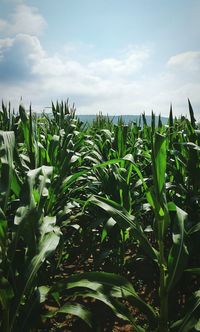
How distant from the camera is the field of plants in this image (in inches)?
35.7

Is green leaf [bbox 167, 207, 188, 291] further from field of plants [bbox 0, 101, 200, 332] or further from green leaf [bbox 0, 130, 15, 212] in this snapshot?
green leaf [bbox 0, 130, 15, 212]

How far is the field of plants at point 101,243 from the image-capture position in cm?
91

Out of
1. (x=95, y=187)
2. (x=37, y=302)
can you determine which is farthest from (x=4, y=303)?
(x=95, y=187)

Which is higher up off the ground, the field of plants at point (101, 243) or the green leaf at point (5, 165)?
the green leaf at point (5, 165)

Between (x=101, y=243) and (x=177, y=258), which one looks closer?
(x=177, y=258)

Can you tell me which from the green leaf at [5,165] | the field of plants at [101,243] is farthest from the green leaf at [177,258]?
the green leaf at [5,165]

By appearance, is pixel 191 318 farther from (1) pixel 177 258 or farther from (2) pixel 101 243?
(2) pixel 101 243

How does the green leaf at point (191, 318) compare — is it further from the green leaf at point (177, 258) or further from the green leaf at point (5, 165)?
→ the green leaf at point (5, 165)

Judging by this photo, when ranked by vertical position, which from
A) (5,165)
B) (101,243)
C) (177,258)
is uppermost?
(5,165)

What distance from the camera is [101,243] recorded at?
1.61 meters

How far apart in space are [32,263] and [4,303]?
0.14 meters

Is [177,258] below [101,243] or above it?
above

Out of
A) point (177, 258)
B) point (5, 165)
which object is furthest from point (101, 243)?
point (5, 165)

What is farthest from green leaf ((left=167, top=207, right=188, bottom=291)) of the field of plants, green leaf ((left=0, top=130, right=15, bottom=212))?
green leaf ((left=0, top=130, right=15, bottom=212))
